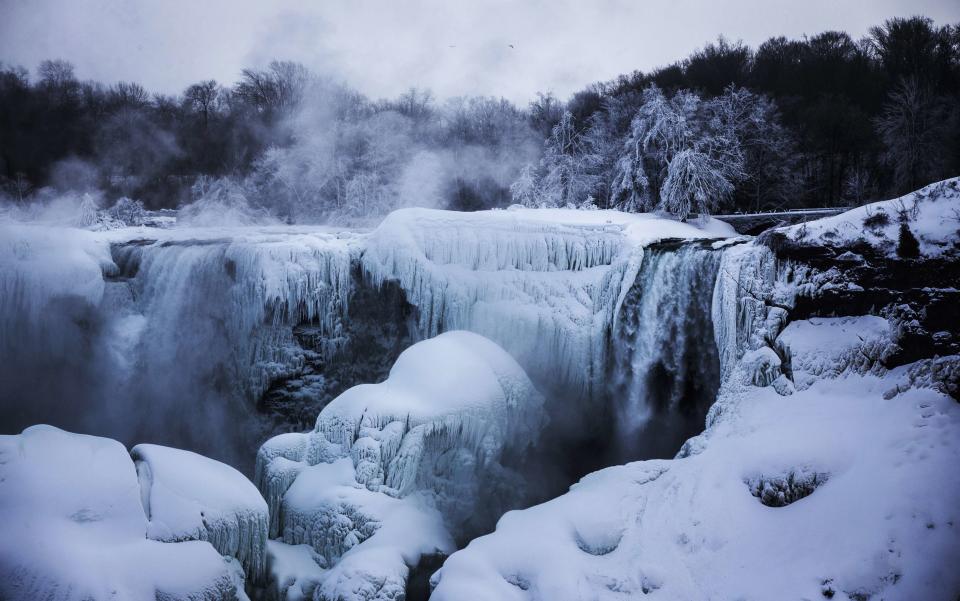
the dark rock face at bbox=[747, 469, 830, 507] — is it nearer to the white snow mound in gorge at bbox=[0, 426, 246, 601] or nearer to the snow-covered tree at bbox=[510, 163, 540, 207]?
the white snow mound in gorge at bbox=[0, 426, 246, 601]

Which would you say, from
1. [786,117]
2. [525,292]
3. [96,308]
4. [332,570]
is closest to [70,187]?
[96,308]

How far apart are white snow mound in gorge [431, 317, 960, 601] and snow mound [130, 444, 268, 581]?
65.8 inches

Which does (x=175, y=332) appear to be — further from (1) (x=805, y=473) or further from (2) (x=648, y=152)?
(2) (x=648, y=152)

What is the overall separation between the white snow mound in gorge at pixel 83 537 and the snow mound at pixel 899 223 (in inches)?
242

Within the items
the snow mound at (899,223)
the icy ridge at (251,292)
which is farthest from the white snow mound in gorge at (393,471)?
the snow mound at (899,223)

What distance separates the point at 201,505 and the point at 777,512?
176 inches

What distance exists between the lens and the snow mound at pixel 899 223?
14.9 feet

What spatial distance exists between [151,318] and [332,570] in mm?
7398

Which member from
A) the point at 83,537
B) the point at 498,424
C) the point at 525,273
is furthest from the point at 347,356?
the point at 83,537

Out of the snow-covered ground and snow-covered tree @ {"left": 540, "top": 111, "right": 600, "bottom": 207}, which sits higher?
snow-covered tree @ {"left": 540, "top": 111, "right": 600, "bottom": 207}

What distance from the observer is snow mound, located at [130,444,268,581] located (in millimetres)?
3691

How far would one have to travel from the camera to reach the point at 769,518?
4117 mm

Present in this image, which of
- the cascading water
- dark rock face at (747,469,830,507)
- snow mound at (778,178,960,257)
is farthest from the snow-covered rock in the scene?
the cascading water

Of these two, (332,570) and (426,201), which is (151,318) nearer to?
(332,570)
